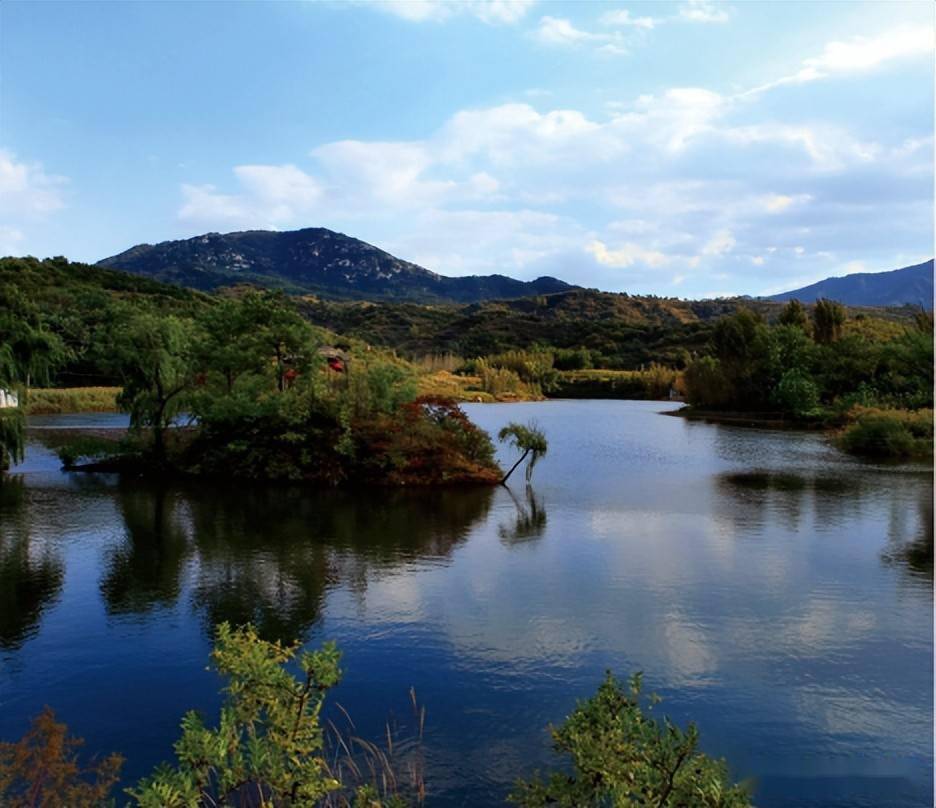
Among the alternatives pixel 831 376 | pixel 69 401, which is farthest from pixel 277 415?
pixel 831 376

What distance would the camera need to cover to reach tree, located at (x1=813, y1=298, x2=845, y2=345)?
3775cm

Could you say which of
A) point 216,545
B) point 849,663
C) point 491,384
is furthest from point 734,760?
point 491,384

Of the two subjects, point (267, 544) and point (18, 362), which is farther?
point (18, 362)

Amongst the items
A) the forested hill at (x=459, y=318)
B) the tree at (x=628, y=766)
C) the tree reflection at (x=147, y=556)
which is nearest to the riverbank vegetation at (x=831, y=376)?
the forested hill at (x=459, y=318)

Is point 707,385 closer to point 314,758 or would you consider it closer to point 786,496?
point 786,496

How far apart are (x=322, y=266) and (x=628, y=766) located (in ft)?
572

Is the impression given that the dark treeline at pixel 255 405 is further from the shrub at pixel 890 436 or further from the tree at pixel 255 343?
the shrub at pixel 890 436

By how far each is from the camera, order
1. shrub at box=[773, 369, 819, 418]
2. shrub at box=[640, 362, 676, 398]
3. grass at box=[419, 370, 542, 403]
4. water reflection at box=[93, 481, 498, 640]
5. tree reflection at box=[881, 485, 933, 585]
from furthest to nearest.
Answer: shrub at box=[640, 362, 676, 398]
grass at box=[419, 370, 542, 403]
shrub at box=[773, 369, 819, 418]
tree reflection at box=[881, 485, 933, 585]
water reflection at box=[93, 481, 498, 640]

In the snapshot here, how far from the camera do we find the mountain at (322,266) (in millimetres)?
159250

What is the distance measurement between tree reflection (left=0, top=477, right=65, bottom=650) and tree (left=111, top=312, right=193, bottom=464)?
15.5 ft

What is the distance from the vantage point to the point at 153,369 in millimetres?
17172

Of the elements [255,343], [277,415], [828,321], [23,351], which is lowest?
[277,415]

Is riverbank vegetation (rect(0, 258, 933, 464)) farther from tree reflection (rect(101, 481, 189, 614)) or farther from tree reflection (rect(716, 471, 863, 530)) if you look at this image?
tree reflection (rect(716, 471, 863, 530))

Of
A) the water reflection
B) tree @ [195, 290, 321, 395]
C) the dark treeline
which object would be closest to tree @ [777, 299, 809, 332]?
the dark treeline
